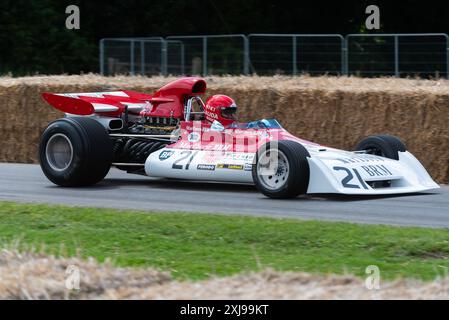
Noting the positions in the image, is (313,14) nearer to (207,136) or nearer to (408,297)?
(207,136)

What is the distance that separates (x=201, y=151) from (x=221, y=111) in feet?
1.86

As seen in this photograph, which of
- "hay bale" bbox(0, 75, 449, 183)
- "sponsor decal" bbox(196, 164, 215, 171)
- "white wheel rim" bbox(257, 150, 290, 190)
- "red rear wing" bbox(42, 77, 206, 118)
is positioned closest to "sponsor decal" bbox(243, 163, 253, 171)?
"white wheel rim" bbox(257, 150, 290, 190)

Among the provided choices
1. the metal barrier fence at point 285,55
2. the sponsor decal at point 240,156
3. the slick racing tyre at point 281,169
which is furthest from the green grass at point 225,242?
the metal barrier fence at point 285,55

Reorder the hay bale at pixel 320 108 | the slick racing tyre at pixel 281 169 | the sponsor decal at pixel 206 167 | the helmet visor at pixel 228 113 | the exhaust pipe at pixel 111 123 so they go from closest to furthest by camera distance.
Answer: the slick racing tyre at pixel 281 169, the sponsor decal at pixel 206 167, the helmet visor at pixel 228 113, the exhaust pipe at pixel 111 123, the hay bale at pixel 320 108

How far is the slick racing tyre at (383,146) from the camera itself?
11789mm

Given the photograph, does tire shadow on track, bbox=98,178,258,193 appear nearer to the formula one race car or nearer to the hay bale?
the formula one race car

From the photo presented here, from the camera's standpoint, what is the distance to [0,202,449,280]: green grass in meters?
7.20

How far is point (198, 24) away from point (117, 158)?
18.3 metres

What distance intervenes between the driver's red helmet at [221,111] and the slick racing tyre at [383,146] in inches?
61.4

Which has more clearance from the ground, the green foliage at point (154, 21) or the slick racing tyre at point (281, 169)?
the green foliage at point (154, 21)

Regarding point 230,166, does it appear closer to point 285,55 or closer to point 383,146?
point 383,146

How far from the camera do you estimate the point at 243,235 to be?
846cm

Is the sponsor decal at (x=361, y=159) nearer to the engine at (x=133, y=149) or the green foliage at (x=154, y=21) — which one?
the engine at (x=133, y=149)

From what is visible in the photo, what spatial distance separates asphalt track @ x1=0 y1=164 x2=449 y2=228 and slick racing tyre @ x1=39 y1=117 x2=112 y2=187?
152mm
